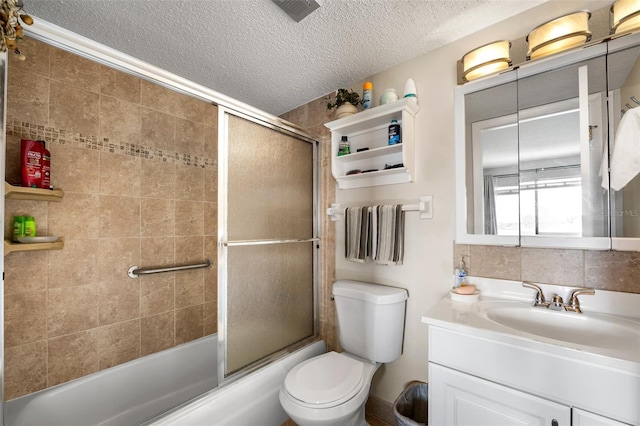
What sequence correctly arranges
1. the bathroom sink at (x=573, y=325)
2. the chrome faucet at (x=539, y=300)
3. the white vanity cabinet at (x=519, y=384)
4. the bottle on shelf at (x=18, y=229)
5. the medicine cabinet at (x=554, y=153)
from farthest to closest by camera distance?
the bottle on shelf at (x=18, y=229), the chrome faucet at (x=539, y=300), the medicine cabinet at (x=554, y=153), the bathroom sink at (x=573, y=325), the white vanity cabinet at (x=519, y=384)

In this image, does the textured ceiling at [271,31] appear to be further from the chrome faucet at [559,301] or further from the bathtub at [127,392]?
the bathtub at [127,392]

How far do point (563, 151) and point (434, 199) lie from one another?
0.59 meters

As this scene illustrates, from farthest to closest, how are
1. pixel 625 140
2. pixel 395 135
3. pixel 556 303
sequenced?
pixel 395 135
pixel 556 303
pixel 625 140

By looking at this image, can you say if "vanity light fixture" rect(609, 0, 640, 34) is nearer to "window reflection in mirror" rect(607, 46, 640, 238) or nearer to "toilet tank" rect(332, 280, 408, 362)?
"window reflection in mirror" rect(607, 46, 640, 238)

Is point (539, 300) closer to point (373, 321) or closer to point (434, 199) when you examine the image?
point (434, 199)

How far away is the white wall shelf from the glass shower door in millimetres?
262

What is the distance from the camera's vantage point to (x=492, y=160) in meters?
1.41

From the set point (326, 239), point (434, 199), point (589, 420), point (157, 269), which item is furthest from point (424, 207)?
point (157, 269)

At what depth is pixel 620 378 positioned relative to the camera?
0.80 meters

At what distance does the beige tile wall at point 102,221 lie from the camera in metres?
1.40

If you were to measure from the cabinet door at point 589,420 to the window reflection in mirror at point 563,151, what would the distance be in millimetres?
670

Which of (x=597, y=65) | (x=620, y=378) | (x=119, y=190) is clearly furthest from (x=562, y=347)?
(x=119, y=190)

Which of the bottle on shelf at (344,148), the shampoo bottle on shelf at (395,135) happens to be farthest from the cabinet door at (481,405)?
the bottle on shelf at (344,148)

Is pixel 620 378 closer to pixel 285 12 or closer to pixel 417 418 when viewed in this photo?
pixel 417 418
